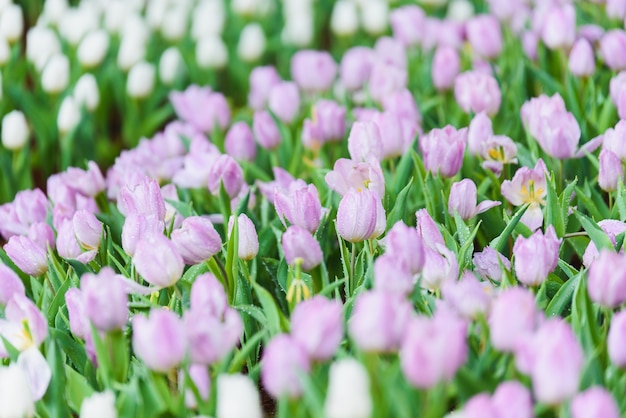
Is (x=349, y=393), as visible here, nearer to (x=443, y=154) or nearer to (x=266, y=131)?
(x=443, y=154)

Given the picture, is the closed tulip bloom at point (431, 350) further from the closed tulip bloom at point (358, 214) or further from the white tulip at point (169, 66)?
the white tulip at point (169, 66)

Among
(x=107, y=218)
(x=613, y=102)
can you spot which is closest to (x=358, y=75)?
(x=613, y=102)

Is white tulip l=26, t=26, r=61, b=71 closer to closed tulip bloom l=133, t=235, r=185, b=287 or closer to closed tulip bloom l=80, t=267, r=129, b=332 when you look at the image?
closed tulip bloom l=133, t=235, r=185, b=287

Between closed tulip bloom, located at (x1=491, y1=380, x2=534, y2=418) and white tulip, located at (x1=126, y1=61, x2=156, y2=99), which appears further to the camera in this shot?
white tulip, located at (x1=126, y1=61, x2=156, y2=99)

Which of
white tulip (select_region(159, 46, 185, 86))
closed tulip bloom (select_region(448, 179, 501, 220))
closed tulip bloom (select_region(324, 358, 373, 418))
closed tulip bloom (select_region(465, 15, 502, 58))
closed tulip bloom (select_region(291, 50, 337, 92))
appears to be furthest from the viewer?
white tulip (select_region(159, 46, 185, 86))

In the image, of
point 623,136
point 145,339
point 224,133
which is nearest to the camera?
point 145,339

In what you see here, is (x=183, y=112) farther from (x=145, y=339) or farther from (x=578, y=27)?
(x=145, y=339)

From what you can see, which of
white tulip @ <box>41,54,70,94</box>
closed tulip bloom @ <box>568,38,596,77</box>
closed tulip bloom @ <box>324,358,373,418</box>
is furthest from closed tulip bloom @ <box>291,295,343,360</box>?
white tulip @ <box>41,54,70,94</box>
